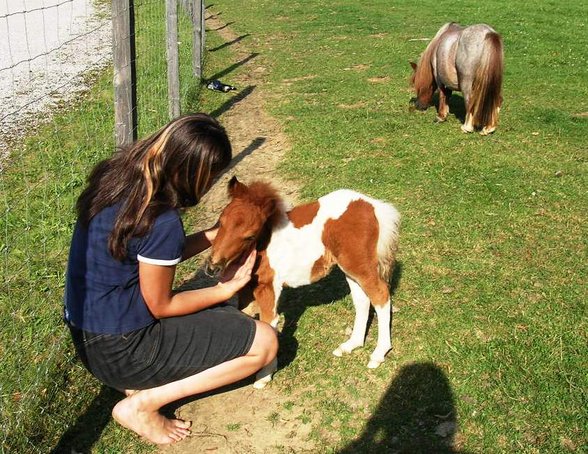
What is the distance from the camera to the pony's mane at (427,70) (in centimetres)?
873

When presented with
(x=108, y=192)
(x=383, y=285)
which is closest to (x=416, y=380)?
(x=383, y=285)

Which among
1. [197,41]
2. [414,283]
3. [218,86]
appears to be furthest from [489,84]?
[197,41]

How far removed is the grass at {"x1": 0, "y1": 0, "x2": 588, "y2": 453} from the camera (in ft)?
10.6

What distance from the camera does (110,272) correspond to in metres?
2.85

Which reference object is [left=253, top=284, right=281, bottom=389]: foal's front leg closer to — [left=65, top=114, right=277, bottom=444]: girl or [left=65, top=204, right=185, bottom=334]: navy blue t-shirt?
[left=65, top=114, right=277, bottom=444]: girl

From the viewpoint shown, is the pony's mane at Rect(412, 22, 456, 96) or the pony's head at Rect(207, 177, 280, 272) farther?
the pony's mane at Rect(412, 22, 456, 96)

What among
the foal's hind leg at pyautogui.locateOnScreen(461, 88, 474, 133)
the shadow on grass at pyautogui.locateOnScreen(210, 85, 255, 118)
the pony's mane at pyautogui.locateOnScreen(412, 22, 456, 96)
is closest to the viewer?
the foal's hind leg at pyautogui.locateOnScreen(461, 88, 474, 133)

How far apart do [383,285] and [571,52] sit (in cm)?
1042

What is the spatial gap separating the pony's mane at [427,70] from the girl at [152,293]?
21.1 ft

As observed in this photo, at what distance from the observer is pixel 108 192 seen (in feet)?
9.23

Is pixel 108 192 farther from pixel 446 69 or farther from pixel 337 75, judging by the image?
pixel 337 75

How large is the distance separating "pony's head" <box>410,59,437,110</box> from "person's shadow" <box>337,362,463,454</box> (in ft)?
19.5

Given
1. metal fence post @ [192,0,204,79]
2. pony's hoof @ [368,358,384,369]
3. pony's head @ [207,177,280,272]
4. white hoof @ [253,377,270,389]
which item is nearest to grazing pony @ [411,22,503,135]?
metal fence post @ [192,0,204,79]

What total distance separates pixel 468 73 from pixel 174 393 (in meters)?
6.44
